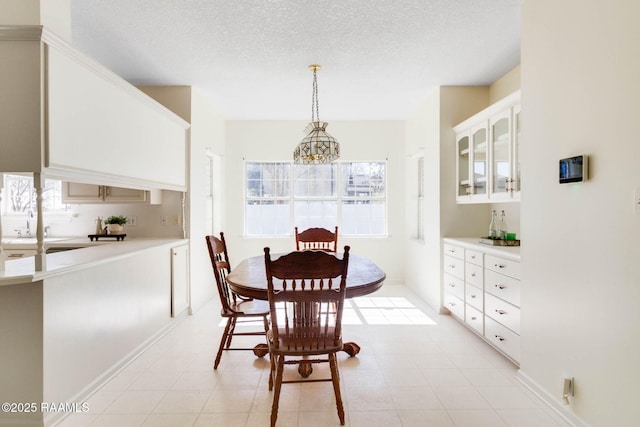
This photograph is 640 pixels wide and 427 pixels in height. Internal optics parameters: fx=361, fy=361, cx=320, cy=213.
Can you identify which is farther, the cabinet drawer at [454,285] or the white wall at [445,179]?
the white wall at [445,179]

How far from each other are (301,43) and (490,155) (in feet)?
6.92

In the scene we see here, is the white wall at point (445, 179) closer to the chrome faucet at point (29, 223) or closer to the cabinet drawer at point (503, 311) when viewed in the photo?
the cabinet drawer at point (503, 311)

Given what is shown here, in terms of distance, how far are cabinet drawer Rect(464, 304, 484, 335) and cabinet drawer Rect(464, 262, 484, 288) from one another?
264mm

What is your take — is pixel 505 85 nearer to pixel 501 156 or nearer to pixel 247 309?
pixel 501 156

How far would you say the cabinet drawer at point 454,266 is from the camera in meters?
3.78

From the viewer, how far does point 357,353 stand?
3088 millimetres

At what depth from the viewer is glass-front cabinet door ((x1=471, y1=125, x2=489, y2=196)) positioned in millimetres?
3682

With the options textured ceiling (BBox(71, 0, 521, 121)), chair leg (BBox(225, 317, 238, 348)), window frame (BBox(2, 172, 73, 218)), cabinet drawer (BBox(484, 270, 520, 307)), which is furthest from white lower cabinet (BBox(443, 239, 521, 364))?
window frame (BBox(2, 172, 73, 218))

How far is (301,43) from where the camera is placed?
319cm

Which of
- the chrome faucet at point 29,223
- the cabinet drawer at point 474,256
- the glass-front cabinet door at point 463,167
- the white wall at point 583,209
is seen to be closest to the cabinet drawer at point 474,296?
the cabinet drawer at point 474,256

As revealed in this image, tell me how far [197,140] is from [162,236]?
1262mm

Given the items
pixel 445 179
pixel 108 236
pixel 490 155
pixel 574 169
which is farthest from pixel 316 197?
pixel 574 169

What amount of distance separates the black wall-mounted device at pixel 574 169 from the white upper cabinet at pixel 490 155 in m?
1.03

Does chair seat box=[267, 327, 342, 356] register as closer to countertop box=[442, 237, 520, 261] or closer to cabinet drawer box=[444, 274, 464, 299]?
countertop box=[442, 237, 520, 261]
